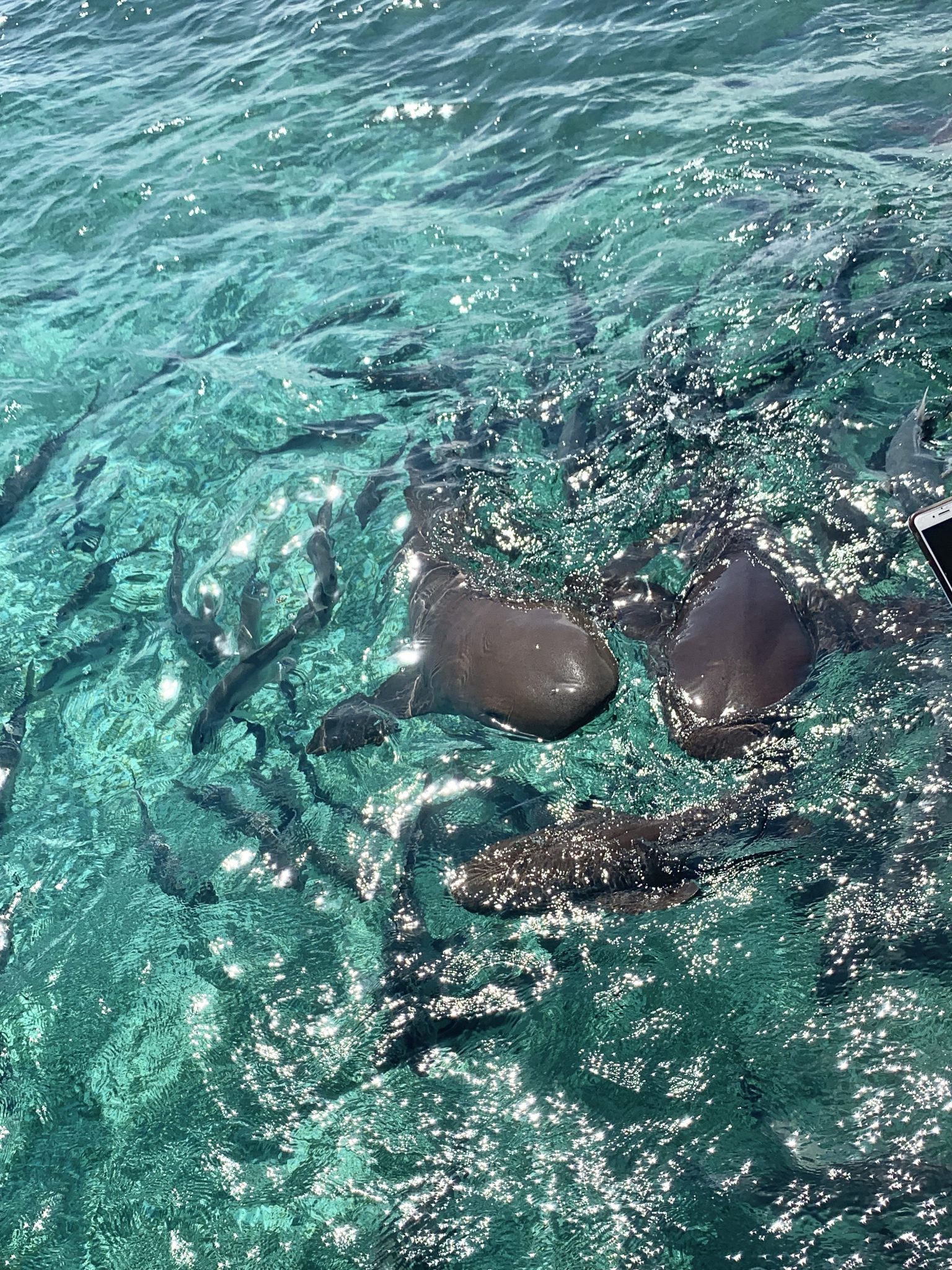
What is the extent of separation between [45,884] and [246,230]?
27.9ft

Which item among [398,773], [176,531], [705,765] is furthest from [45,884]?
[705,765]

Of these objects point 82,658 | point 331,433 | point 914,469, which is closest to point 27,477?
point 82,658

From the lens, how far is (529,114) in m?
11.7

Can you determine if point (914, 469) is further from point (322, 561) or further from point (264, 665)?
point (264, 665)

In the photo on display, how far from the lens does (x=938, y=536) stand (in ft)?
10.9

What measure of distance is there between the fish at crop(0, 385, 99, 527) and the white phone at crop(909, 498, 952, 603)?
803 centimetres

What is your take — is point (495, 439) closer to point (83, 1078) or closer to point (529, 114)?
point (83, 1078)

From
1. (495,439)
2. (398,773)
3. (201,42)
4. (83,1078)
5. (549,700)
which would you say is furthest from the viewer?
(201,42)

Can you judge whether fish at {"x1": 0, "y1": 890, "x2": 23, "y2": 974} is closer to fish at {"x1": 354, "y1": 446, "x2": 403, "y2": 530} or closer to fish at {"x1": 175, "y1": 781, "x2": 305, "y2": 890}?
fish at {"x1": 175, "y1": 781, "x2": 305, "y2": 890}

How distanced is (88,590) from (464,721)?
383cm

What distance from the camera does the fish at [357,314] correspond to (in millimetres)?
9594

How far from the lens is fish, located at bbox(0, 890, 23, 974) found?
5547 mm

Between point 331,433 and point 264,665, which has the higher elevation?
point 331,433

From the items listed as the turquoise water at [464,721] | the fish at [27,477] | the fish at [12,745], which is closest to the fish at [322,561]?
the turquoise water at [464,721]
